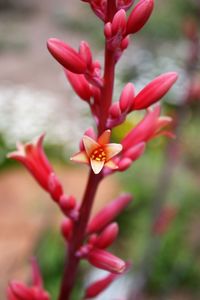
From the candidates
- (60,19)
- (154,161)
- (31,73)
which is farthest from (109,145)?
(60,19)

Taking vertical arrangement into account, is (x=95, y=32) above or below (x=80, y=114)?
above

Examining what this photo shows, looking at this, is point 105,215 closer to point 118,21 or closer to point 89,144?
point 89,144

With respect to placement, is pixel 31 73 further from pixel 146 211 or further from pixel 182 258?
pixel 182 258

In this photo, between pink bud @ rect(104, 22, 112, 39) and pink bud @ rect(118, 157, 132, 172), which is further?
pink bud @ rect(118, 157, 132, 172)

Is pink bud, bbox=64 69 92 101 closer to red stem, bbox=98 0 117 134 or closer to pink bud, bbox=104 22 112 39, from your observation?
red stem, bbox=98 0 117 134

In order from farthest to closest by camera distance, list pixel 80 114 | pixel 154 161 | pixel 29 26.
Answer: pixel 29 26 → pixel 80 114 → pixel 154 161

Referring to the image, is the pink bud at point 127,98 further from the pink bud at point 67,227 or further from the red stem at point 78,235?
the pink bud at point 67,227

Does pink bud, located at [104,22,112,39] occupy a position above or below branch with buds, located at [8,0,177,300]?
above

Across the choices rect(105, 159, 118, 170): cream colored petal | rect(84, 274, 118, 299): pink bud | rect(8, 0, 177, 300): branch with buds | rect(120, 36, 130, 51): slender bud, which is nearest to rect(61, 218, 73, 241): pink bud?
rect(8, 0, 177, 300): branch with buds
